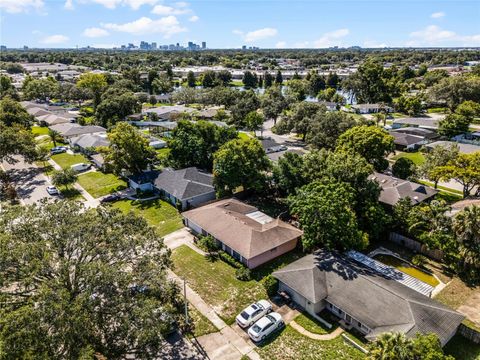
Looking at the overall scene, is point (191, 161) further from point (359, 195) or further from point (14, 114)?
point (14, 114)

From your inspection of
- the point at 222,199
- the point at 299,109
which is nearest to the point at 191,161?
the point at 222,199

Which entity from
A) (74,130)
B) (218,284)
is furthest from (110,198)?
(74,130)

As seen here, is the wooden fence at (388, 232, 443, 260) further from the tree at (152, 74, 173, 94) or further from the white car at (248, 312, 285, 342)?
the tree at (152, 74, 173, 94)

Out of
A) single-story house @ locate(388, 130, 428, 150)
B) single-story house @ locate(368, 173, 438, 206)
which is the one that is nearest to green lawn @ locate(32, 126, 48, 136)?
single-story house @ locate(368, 173, 438, 206)

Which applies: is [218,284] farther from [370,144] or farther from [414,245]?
[370,144]

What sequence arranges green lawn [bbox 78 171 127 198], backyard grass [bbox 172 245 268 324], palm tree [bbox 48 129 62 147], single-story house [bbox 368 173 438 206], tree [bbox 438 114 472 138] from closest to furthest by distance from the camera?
backyard grass [bbox 172 245 268 324], single-story house [bbox 368 173 438 206], green lawn [bbox 78 171 127 198], palm tree [bbox 48 129 62 147], tree [bbox 438 114 472 138]
